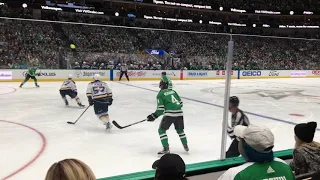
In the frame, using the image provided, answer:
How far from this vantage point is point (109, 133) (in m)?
5.71

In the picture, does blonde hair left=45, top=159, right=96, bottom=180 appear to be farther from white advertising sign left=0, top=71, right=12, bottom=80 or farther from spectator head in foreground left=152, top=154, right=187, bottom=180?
white advertising sign left=0, top=71, right=12, bottom=80

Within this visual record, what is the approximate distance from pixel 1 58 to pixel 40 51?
5.74 ft

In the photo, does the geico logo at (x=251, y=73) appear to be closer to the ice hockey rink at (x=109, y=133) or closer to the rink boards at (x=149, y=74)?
Answer: the rink boards at (x=149, y=74)

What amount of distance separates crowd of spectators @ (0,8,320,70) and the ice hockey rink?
6071 millimetres

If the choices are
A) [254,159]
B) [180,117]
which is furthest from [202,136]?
[254,159]

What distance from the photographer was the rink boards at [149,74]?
1458 centimetres

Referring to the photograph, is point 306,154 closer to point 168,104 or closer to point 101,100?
point 168,104

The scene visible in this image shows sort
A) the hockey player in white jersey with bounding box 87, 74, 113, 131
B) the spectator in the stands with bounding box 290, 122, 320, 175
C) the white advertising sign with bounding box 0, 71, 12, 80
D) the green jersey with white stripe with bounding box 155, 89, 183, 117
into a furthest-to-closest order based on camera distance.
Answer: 1. the white advertising sign with bounding box 0, 71, 12, 80
2. the hockey player in white jersey with bounding box 87, 74, 113, 131
3. the green jersey with white stripe with bounding box 155, 89, 183, 117
4. the spectator in the stands with bounding box 290, 122, 320, 175

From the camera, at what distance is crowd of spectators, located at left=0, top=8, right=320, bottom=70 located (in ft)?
50.9

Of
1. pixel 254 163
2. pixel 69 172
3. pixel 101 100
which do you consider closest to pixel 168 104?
pixel 101 100

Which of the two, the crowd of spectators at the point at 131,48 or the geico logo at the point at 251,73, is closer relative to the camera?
the crowd of spectators at the point at 131,48

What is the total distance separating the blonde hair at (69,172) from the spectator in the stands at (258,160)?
708 mm

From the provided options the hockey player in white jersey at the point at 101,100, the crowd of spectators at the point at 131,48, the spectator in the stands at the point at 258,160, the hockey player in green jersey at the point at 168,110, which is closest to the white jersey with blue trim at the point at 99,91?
the hockey player in white jersey at the point at 101,100

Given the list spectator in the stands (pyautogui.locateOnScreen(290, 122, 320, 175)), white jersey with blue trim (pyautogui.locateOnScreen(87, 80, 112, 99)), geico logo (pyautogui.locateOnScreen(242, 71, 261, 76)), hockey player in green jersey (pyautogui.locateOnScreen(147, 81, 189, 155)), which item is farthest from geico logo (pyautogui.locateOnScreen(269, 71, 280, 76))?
spectator in the stands (pyautogui.locateOnScreen(290, 122, 320, 175))
